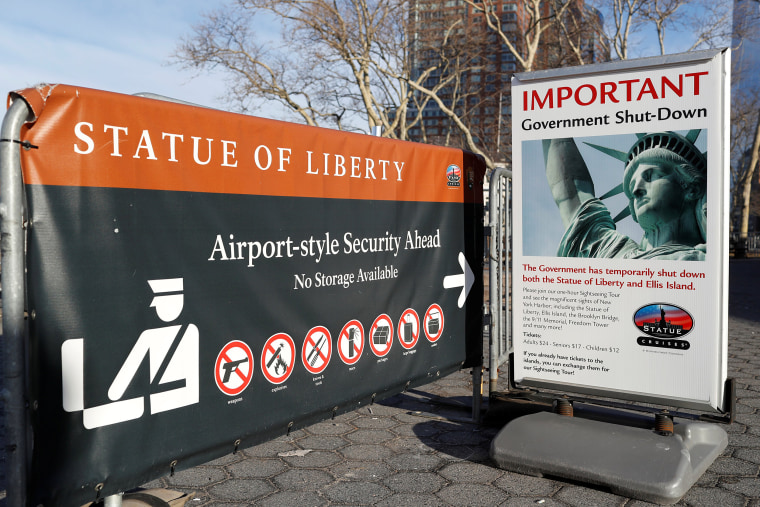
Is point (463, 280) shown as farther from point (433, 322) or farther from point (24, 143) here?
point (24, 143)

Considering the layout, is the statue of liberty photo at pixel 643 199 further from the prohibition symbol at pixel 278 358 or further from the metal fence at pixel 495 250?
the prohibition symbol at pixel 278 358

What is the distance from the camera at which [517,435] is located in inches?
164

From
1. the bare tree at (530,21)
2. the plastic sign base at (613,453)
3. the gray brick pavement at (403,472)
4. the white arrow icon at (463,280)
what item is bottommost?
the gray brick pavement at (403,472)

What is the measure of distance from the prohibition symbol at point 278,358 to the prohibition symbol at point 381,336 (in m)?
0.69

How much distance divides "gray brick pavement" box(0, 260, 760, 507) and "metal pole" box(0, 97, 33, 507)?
54.1 inches

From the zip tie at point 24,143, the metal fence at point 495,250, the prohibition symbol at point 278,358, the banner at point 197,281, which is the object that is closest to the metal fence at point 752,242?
the metal fence at point 495,250

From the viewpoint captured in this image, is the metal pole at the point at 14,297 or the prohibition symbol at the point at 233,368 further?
the prohibition symbol at the point at 233,368

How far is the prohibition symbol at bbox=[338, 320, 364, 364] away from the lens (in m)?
3.90

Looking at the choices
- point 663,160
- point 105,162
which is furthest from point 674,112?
point 105,162

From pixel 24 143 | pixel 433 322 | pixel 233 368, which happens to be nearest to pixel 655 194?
pixel 433 322

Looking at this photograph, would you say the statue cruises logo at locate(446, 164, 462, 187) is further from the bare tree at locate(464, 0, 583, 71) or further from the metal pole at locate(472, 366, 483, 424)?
the bare tree at locate(464, 0, 583, 71)

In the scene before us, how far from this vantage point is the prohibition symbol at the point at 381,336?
414cm

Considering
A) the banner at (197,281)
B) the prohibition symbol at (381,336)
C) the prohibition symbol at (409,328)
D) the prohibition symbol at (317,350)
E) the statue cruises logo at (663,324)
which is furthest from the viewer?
the prohibition symbol at (409,328)

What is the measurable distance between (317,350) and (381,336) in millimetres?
598
